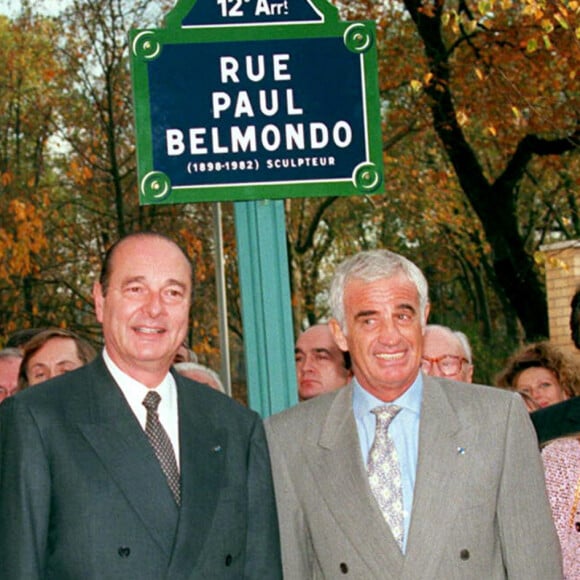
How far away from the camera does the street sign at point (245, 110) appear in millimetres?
4551

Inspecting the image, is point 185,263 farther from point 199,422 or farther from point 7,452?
point 7,452

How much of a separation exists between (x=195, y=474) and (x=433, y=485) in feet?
2.42

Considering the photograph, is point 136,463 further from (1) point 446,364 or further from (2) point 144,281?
(1) point 446,364

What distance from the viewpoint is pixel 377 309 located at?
3.97 meters

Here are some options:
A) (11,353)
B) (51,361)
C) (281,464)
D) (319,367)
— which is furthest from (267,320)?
(11,353)

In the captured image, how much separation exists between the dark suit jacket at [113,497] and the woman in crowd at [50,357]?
2437 mm

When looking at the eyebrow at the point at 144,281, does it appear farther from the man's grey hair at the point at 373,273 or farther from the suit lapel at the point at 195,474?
the man's grey hair at the point at 373,273

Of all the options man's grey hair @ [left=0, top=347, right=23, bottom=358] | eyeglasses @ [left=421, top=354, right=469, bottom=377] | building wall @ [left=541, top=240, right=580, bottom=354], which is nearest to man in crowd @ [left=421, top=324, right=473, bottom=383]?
eyeglasses @ [left=421, top=354, right=469, bottom=377]

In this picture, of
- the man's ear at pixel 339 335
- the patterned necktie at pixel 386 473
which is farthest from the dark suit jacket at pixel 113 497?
the man's ear at pixel 339 335

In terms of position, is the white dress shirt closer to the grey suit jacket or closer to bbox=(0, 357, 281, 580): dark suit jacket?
bbox=(0, 357, 281, 580): dark suit jacket

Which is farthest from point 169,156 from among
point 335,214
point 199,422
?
point 335,214

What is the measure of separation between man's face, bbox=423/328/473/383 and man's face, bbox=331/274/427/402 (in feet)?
7.74

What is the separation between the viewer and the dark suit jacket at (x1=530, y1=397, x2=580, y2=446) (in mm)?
4137

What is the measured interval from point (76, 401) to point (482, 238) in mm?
25969
